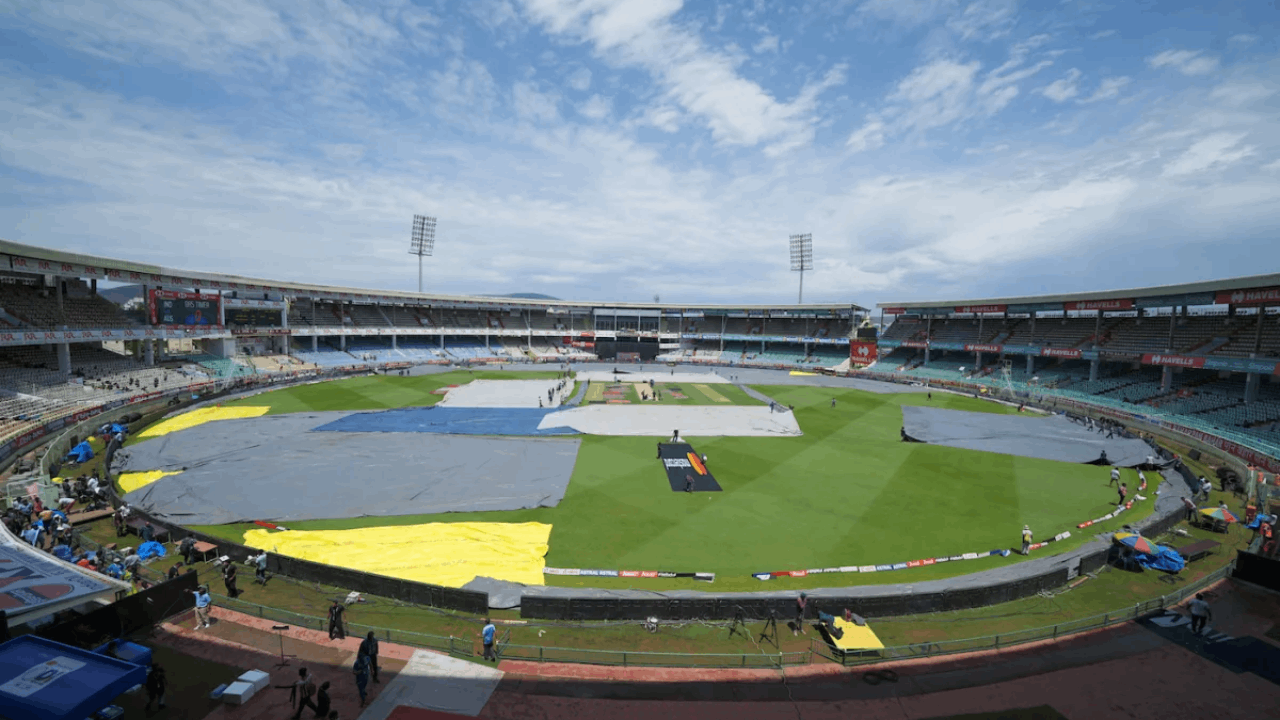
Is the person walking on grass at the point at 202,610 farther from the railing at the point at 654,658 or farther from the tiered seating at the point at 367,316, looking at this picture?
the tiered seating at the point at 367,316

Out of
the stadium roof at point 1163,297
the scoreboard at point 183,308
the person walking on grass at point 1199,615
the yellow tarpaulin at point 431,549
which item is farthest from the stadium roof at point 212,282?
the person walking on grass at point 1199,615

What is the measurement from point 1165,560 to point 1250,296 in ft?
109

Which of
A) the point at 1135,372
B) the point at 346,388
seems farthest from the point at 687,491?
the point at 1135,372

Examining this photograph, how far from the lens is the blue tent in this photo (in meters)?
26.8

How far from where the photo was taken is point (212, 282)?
180ft

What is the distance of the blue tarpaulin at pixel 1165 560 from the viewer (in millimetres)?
17078

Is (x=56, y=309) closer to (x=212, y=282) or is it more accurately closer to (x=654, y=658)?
(x=212, y=282)

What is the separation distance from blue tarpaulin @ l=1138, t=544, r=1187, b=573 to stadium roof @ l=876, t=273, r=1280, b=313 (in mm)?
31590

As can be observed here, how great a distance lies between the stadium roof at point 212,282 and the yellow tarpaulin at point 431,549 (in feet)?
119

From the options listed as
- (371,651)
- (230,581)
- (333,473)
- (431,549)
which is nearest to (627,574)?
(431,549)

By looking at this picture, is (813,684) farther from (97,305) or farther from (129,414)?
(97,305)

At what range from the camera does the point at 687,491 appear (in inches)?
961

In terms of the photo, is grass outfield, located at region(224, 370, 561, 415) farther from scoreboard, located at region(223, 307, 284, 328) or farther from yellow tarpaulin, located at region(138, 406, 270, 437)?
scoreboard, located at region(223, 307, 284, 328)

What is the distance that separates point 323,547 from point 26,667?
8.86m
